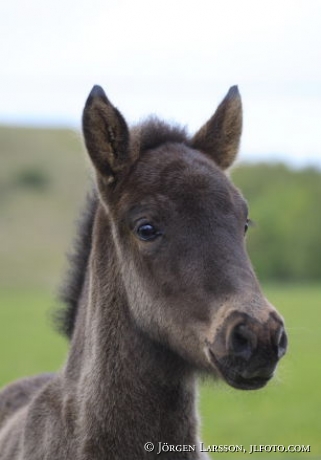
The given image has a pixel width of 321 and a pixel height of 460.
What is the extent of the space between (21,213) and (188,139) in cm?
8218

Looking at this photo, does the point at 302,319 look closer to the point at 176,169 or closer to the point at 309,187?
the point at 176,169

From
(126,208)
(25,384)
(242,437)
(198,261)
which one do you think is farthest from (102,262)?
(242,437)

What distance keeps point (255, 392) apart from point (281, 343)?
1.19 metres

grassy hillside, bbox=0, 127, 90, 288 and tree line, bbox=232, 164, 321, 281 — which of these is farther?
tree line, bbox=232, 164, 321, 281

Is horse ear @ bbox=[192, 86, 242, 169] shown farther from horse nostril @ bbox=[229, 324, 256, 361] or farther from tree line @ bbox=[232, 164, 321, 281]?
tree line @ bbox=[232, 164, 321, 281]

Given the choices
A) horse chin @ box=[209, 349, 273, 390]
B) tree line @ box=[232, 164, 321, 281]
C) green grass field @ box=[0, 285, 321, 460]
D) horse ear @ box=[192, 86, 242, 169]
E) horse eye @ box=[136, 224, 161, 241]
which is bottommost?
tree line @ box=[232, 164, 321, 281]

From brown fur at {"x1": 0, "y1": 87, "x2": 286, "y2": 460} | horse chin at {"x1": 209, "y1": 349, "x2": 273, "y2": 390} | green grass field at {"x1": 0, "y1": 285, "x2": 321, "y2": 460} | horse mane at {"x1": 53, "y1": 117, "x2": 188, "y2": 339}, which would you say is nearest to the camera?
horse chin at {"x1": 209, "y1": 349, "x2": 273, "y2": 390}

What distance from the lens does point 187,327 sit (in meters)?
5.79

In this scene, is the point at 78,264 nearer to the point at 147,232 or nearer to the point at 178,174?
the point at 147,232

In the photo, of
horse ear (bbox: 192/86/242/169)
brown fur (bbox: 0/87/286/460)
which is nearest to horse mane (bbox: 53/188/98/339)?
brown fur (bbox: 0/87/286/460)

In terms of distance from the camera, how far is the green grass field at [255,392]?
16.9 metres

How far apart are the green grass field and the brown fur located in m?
0.38

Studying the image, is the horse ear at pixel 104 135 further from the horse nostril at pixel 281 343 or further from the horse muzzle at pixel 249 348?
the horse nostril at pixel 281 343

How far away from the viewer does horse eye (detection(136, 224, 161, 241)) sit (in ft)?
19.6
